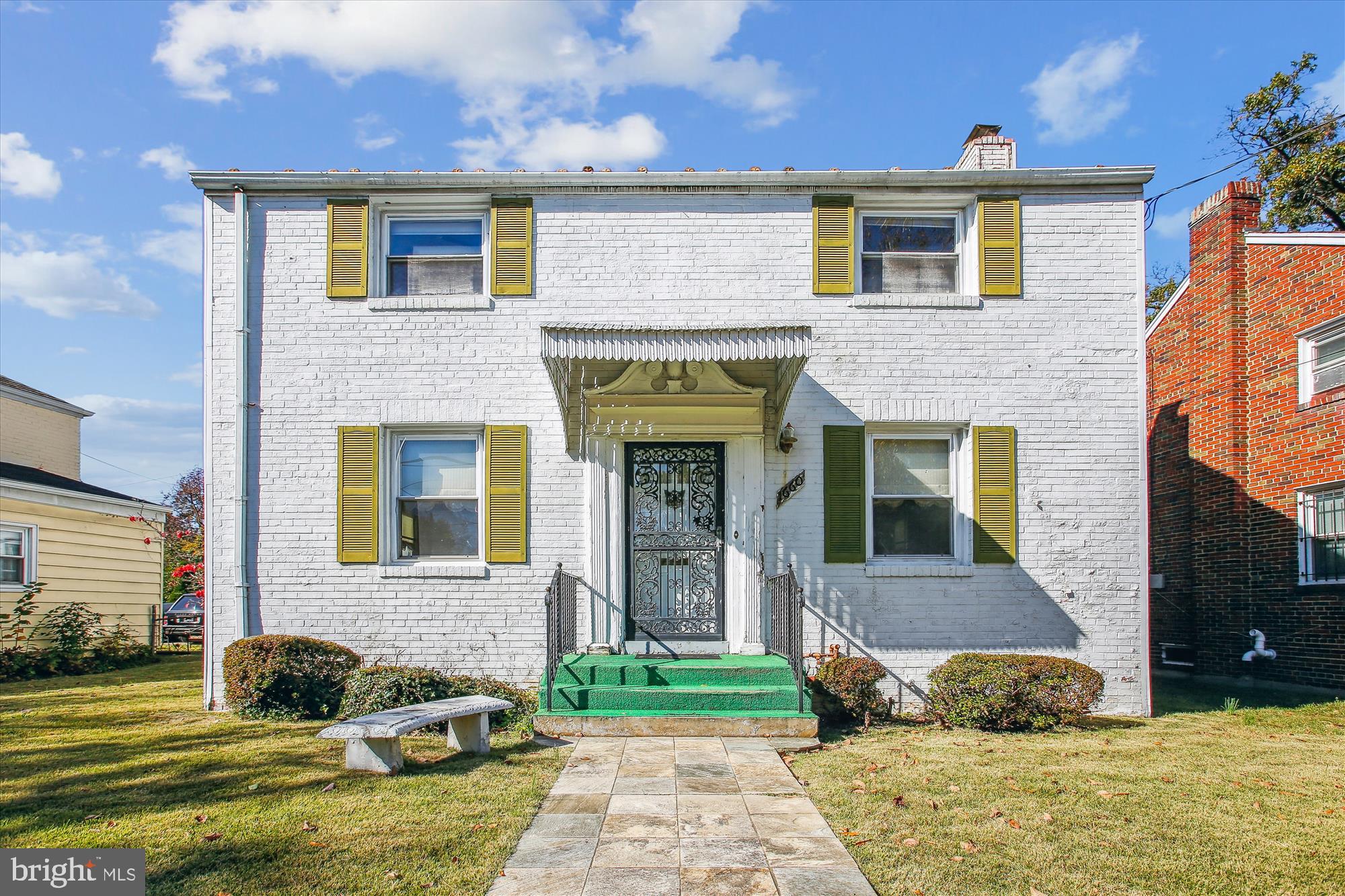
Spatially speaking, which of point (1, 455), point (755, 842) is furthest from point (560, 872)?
point (1, 455)

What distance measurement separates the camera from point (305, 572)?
29.9ft

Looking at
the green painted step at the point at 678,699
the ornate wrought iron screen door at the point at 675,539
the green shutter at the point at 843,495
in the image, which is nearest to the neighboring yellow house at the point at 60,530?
the ornate wrought iron screen door at the point at 675,539

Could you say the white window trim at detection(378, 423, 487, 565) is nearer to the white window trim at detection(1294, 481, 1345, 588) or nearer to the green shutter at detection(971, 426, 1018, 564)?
the green shutter at detection(971, 426, 1018, 564)

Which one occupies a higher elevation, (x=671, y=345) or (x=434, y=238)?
(x=434, y=238)

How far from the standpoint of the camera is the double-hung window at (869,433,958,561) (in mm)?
9273

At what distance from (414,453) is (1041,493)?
6.51 meters

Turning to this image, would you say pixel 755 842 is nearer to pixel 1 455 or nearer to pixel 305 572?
pixel 305 572

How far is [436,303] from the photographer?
926 centimetres

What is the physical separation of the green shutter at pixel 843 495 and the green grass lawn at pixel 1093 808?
5.84 ft

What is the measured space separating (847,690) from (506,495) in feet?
12.6

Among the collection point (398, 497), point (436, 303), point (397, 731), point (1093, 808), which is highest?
point (436, 303)

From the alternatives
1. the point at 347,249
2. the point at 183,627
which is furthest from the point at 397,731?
the point at 183,627

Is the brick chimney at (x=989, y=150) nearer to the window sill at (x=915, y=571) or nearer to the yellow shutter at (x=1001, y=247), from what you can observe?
the yellow shutter at (x=1001, y=247)

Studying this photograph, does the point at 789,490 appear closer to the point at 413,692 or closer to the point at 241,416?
the point at 413,692
